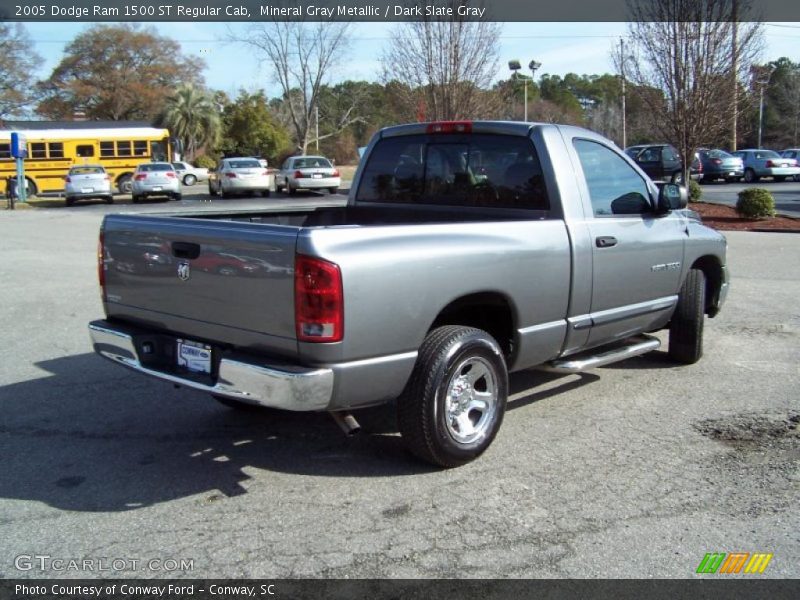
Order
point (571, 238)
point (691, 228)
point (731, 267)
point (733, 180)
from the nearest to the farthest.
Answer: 1. point (571, 238)
2. point (691, 228)
3. point (731, 267)
4. point (733, 180)

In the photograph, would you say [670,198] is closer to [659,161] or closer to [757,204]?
[757,204]

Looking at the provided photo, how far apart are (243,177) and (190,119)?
39.2m

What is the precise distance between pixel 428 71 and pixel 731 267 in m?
9.98

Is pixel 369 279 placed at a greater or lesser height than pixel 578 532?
greater

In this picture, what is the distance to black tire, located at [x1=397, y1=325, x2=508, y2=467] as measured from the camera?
13.5 ft

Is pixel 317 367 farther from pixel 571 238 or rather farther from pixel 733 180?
pixel 733 180

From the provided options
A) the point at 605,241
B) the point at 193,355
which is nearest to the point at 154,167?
the point at 605,241

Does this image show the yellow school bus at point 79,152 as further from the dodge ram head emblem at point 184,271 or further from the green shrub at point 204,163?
the dodge ram head emblem at point 184,271

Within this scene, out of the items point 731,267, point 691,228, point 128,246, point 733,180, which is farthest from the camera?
point 733,180

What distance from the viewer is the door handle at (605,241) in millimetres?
5094

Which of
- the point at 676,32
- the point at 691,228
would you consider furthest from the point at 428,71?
the point at 691,228

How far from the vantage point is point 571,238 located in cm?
490

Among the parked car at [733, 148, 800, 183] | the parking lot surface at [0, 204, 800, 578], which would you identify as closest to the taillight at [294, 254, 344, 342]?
the parking lot surface at [0, 204, 800, 578]

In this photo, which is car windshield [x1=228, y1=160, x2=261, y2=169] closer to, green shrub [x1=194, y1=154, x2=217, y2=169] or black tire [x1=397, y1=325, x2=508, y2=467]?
black tire [x1=397, y1=325, x2=508, y2=467]
